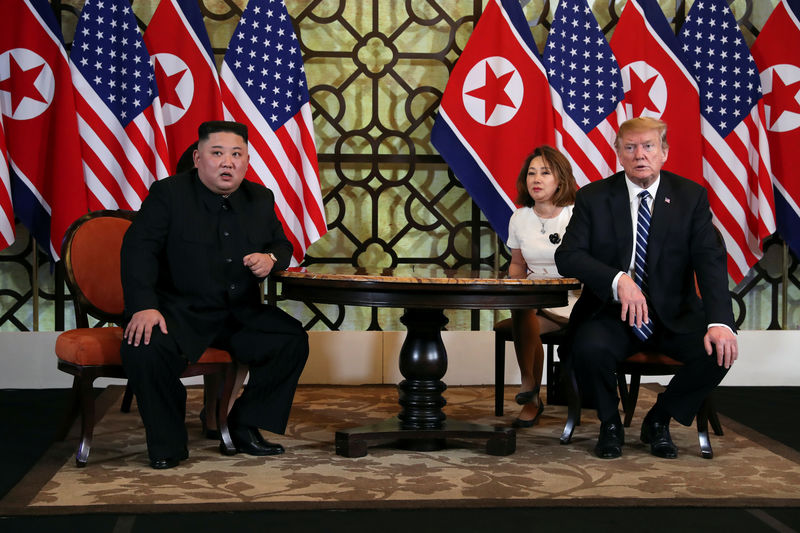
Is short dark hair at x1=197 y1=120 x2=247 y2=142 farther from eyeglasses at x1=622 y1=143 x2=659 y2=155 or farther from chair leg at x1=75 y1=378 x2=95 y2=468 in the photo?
eyeglasses at x1=622 y1=143 x2=659 y2=155

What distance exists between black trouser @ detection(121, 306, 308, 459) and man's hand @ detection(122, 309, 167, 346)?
30 millimetres

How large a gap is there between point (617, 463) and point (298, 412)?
66.9 inches

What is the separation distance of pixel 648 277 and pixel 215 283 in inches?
67.1

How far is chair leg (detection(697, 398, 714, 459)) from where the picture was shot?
12.4ft

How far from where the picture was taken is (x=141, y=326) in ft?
11.4

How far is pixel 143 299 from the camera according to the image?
3529mm

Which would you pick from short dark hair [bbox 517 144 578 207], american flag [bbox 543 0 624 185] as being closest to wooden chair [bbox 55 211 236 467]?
short dark hair [bbox 517 144 578 207]

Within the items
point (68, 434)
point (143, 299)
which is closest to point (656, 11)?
point (143, 299)

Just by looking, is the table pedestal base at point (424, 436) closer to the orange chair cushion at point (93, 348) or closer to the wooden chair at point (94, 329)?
the wooden chair at point (94, 329)

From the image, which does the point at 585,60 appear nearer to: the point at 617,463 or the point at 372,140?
the point at 372,140

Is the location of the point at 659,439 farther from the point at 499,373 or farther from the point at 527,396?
the point at 499,373

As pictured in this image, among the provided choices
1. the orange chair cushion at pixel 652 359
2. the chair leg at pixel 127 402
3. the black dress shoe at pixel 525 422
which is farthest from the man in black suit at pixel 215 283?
the orange chair cushion at pixel 652 359

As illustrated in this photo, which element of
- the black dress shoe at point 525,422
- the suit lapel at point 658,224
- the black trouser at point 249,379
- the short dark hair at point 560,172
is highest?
the short dark hair at point 560,172

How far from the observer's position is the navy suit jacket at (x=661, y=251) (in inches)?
146
